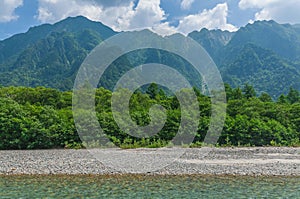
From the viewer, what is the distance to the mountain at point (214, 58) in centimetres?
8284

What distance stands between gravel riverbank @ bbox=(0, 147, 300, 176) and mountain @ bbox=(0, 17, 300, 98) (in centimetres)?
3348

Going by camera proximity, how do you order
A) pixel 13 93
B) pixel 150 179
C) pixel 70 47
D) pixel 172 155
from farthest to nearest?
pixel 70 47 < pixel 13 93 < pixel 172 155 < pixel 150 179

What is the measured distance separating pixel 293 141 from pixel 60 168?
19.4 metres

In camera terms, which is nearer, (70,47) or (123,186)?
(123,186)

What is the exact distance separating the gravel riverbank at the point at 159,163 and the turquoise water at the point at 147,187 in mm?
1211

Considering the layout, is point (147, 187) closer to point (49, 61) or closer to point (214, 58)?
point (49, 61)

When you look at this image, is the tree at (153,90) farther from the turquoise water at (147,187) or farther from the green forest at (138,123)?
the turquoise water at (147,187)

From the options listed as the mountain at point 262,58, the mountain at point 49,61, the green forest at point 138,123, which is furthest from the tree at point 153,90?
the mountain at point 262,58

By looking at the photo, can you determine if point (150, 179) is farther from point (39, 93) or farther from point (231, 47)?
point (231, 47)

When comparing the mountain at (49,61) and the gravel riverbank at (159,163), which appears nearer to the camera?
the gravel riverbank at (159,163)

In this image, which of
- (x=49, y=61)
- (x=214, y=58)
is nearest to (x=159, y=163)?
(x=49, y=61)

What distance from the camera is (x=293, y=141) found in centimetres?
2744

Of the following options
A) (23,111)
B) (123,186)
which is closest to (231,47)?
(23,111)

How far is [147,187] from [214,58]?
6064 inches
